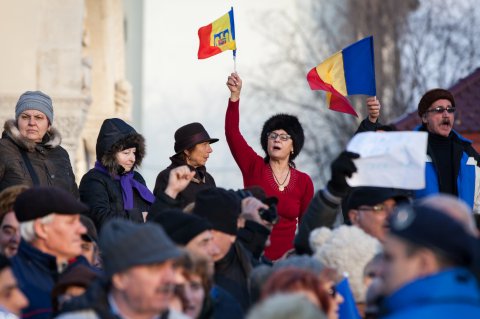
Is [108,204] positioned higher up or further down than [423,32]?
further down

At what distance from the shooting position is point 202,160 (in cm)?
1139

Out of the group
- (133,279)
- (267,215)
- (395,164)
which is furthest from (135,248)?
(267,215)

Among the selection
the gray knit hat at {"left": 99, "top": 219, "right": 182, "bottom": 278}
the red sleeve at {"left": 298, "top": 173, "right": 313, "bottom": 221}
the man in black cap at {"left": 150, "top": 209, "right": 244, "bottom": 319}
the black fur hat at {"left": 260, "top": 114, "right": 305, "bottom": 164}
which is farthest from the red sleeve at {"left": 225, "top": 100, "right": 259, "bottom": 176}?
Answer: the gray knit hat at {"left": 99, "top": 219, "right": 182, "bottom": 278}

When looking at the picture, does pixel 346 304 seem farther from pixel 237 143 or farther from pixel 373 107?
pixel 237 143

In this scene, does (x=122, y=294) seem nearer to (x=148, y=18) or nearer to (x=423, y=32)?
(x=148, y=18)

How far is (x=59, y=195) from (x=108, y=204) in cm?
328

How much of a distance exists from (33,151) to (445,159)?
277cm

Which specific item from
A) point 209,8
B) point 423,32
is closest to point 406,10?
point 423,32

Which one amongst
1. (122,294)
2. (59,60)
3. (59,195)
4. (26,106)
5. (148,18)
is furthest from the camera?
(148,18)

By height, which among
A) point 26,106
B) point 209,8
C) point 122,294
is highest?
point 209,8

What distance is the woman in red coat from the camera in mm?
11227

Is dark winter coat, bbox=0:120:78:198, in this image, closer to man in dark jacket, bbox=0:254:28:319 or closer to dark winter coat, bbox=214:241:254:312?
dark winter coat, bbox=214:241:254:312

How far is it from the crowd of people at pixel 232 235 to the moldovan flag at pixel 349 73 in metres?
0.26

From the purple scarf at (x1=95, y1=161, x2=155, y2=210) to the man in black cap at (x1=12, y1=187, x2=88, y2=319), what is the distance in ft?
10.9
